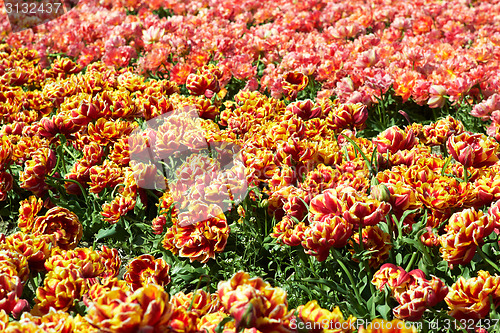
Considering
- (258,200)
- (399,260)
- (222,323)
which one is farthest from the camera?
(258,200)

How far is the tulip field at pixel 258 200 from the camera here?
1190mm

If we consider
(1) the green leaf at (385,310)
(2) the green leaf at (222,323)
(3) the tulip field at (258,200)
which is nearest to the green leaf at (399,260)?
(3) the tulip field at (258,200)

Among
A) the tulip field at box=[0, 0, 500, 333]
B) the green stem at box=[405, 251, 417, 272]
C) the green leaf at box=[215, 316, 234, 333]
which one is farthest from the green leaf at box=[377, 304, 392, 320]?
the green leaf at box=[215, 316, 234, 333]

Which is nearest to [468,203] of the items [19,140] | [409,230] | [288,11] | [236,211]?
[409,230]

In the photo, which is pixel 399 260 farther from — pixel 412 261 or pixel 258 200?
pixel 258 200

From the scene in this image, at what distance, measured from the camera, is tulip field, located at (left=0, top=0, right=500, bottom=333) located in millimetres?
1190

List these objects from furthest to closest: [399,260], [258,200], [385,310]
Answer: [258,200]
[399,260]
[385,310]

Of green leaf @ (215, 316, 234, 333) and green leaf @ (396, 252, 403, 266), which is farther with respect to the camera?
green leaf @ (396, 252, 403, 266)

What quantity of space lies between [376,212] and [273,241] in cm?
61

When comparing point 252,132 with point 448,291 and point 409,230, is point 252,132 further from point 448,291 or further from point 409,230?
point 448,291

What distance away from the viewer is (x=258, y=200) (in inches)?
74.8

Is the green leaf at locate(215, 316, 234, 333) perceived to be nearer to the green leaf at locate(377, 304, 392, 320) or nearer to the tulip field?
the tulip field

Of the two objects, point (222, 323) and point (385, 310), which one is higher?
point (222, 323)

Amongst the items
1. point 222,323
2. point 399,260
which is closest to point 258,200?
point 399,260
